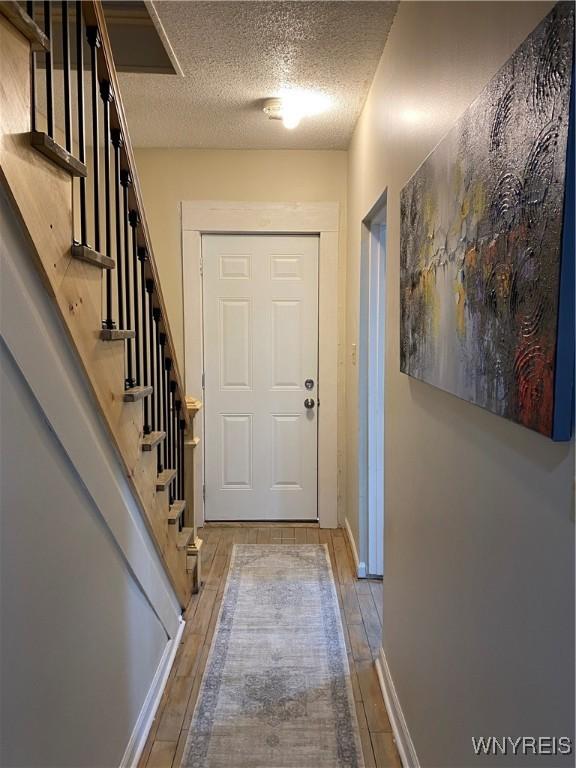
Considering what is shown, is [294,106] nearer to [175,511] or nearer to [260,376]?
[260,376]

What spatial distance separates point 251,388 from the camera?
12.8 feet

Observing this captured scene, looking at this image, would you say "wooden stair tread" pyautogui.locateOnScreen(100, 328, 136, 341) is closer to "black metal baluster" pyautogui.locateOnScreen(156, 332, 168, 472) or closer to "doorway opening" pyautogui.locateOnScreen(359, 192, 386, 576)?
"black metal baluster" pyautogui.locateOnScreen(156, 332, 168, 472)

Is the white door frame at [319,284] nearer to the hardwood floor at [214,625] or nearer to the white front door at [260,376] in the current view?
the white front door at [260,376]

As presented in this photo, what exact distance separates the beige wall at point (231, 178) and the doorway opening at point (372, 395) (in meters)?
0.81

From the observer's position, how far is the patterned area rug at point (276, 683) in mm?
1828

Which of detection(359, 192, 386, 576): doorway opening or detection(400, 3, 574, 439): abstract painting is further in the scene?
detection(359, 192, 386, 576): doorway opening

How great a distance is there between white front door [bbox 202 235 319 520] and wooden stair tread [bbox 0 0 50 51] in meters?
2.64

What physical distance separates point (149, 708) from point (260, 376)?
2280mm

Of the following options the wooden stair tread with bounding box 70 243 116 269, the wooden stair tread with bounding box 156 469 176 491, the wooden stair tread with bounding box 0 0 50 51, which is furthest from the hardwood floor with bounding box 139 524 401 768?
the wooden stair tread with bounding box 0 0 50 51

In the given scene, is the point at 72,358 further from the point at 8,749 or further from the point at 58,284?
the point at 8,749

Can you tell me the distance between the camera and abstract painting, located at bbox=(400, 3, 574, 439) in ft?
2.49

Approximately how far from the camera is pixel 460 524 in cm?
127

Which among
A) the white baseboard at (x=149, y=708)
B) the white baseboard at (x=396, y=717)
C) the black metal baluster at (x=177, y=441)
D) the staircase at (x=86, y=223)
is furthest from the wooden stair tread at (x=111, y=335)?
the white baseboard at (x=396, y=717)

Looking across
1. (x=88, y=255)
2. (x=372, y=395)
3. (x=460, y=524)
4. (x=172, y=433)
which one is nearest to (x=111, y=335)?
(x=88, y=255)
